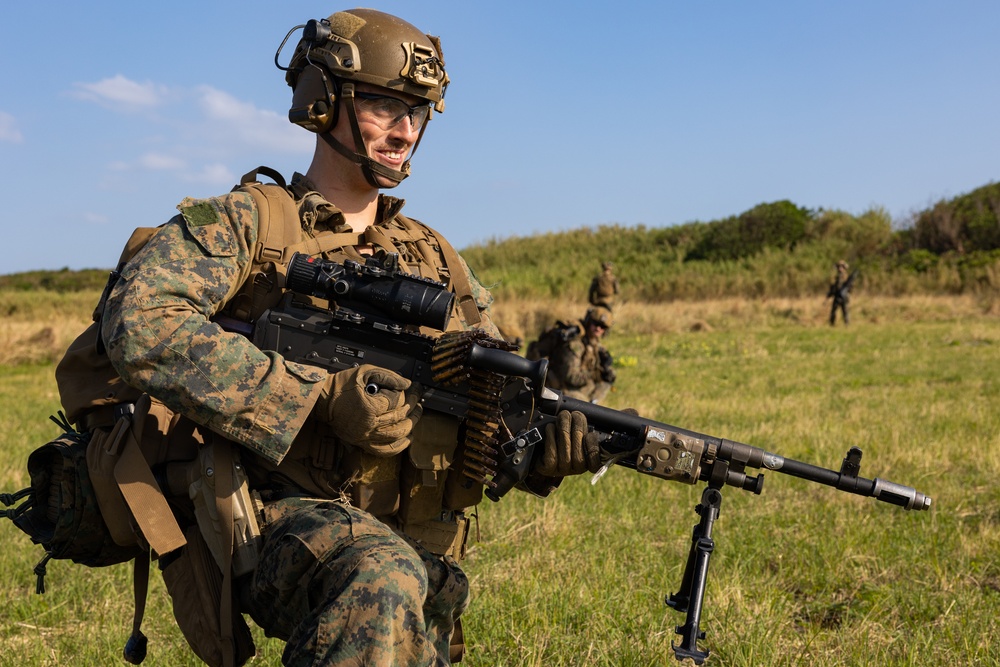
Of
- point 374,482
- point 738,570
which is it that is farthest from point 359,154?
point 738,570

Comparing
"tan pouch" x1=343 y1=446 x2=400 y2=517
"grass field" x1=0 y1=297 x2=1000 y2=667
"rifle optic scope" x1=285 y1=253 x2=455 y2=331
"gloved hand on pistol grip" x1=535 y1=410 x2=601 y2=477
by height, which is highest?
"rifle optic scope" x1=285 y1=253 x2=455 y2=331

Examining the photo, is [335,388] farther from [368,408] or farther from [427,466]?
[427,466]

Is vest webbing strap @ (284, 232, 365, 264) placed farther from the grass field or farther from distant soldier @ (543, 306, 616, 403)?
distant soldier @ (543, 306, 616, 403)

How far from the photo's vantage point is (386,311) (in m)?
3.19

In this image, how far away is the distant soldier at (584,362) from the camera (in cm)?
1127

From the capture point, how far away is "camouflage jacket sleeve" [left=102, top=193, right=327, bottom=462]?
2.86 meters

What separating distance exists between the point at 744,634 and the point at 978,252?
33.7 metres

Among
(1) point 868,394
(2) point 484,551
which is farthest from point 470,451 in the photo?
(1) point 868,394

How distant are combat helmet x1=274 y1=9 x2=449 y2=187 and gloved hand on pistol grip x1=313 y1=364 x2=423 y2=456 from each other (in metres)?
0.92

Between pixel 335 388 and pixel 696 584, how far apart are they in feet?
4.37

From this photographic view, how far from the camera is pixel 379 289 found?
317 cm

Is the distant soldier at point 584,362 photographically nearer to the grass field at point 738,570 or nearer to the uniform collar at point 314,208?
the grass field at point 738,570

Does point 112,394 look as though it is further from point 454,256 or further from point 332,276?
point 454,256

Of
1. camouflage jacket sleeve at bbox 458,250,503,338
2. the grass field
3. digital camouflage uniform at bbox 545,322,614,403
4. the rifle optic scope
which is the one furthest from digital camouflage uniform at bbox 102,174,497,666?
digital camouflage uniform at bbox 545,322,614,403
